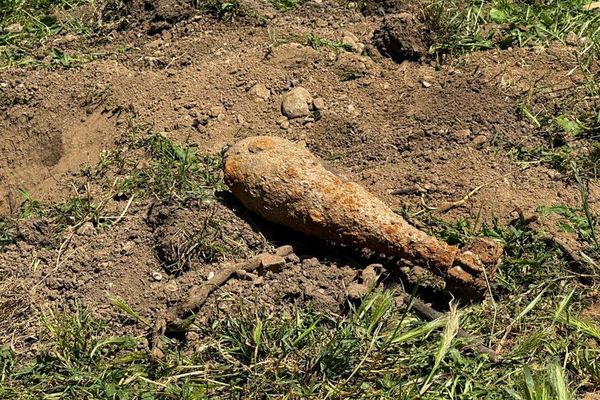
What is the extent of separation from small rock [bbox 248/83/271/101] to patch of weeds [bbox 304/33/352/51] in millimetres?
513

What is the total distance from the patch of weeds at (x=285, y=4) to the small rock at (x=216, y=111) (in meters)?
1.18

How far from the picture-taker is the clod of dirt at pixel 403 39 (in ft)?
15.7

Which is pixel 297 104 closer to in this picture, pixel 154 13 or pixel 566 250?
pixel 154 13

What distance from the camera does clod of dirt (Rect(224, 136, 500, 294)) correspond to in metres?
3.45

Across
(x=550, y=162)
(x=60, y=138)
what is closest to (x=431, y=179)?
(x=550, y=162)

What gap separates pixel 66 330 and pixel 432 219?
1.70 meters

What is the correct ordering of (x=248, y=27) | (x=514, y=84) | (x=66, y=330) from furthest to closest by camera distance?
(x=248, y=27), (x=514, y=84), (x=66, y=330)

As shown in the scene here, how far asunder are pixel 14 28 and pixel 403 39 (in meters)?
2.79

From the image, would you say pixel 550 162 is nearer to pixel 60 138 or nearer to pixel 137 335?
pixel 137 335

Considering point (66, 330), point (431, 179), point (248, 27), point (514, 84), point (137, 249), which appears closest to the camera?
point (66, 330)

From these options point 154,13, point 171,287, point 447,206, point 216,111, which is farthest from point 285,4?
point 171,287

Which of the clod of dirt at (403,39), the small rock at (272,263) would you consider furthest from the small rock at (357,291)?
the clod of dirt at (403,39)

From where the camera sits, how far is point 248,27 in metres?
5.22

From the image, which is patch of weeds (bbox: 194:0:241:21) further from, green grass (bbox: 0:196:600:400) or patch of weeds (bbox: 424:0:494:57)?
green grass (bbox: 0:196:600:400)
